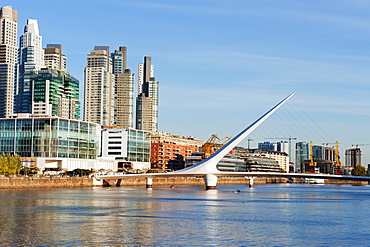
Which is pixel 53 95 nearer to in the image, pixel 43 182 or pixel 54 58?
pixel 54 58

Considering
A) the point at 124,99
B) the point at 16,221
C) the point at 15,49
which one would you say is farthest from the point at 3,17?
the point at 16,221

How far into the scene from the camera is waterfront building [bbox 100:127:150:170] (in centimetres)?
11100

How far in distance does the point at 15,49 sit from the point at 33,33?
305 inches

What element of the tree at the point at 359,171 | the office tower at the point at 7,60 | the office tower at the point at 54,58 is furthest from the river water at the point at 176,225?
the office tower at the point at 54,58

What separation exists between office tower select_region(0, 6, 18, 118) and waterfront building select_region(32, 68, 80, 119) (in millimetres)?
10666

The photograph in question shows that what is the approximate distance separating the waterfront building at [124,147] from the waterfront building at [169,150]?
24.0 m

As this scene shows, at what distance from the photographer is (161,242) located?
2383cm

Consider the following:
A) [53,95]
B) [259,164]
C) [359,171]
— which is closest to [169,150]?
[259,164]

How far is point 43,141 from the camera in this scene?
86812mm

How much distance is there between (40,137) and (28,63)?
90724mm

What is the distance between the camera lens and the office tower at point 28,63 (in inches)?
6457

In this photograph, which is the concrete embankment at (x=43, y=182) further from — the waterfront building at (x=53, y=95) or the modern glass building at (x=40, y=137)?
the waterfront building at (x=53, y=95)

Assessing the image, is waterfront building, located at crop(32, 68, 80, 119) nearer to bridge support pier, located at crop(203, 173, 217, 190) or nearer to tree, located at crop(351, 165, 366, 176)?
tree, located at crop(351, 165, 366, 176)

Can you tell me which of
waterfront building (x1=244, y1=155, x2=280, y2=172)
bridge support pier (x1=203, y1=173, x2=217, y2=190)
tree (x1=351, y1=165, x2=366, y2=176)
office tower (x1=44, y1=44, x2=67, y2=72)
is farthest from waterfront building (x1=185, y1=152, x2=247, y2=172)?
office tower (x1=44, y1=44, x2=67, y2=72)
